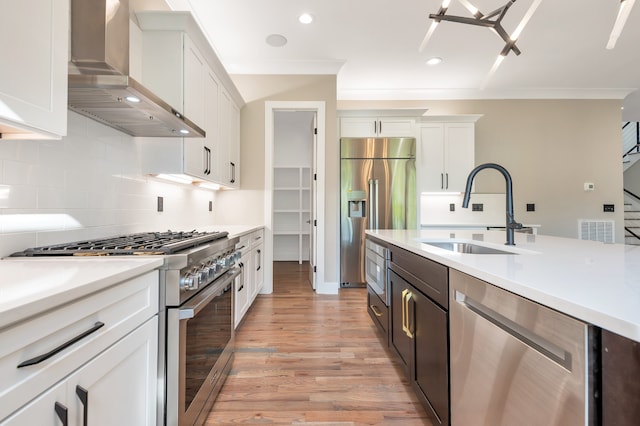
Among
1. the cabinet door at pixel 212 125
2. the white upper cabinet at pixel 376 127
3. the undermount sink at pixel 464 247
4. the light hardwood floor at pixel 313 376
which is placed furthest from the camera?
the white upper cabinet at pixel 376 127

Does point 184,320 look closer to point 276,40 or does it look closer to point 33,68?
point 33,68

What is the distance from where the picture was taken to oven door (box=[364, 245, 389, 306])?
1.97 meters

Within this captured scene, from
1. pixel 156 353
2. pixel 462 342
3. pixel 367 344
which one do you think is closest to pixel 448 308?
pixel 462 342

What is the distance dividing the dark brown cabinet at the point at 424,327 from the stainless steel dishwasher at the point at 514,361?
0.23ft

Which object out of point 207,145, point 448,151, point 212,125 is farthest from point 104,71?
point 448,151

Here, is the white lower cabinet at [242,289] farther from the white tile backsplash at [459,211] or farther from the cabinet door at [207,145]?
the white tile backsplash at [459,211]

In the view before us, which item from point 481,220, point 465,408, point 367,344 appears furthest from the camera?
point 481,220

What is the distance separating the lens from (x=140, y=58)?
2000 mm

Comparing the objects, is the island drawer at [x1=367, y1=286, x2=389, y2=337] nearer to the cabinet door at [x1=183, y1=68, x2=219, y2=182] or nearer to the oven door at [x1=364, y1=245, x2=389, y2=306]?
the oven door at [x1=364, y1=245, x2=389, y2=306]

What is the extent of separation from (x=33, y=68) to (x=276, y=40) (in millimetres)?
2710

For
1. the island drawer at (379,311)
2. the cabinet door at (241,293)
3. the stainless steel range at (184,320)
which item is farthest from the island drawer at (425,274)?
the cabinet door at (241,293)

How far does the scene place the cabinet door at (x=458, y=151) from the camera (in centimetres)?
411

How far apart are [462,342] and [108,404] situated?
3.73ft

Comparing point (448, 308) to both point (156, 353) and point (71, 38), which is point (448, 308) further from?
point (71, 38)
